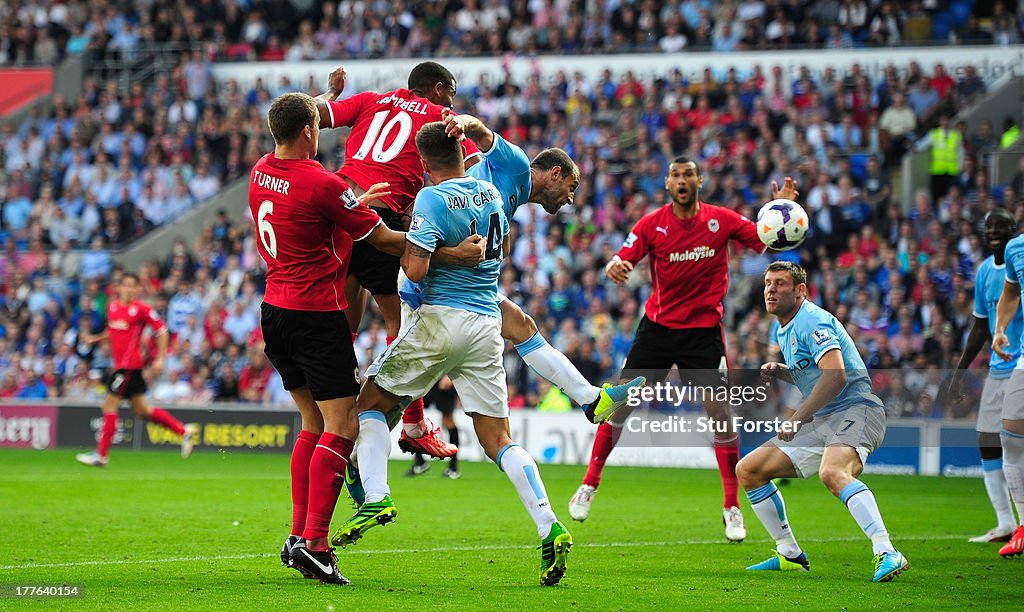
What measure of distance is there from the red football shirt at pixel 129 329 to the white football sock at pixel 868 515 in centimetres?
1159

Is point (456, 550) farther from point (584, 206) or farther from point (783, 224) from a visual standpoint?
point (584, 206)

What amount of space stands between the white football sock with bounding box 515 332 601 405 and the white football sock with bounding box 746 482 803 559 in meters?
1.30

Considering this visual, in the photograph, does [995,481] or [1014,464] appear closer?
[1014,464]

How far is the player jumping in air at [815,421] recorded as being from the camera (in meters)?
8.39

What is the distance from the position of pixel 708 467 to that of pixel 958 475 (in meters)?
3.45

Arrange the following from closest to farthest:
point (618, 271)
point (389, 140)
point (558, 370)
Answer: point (558, 370), point (389, 140), point (618, 271)

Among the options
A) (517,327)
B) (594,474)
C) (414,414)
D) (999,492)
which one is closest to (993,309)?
(999,492)

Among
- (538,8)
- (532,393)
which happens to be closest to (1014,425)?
(532,393)

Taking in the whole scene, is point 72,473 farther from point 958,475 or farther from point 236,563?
point 958,475

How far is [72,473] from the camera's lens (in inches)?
669

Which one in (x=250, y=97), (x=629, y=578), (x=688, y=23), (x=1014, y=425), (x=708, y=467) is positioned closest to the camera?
(x=629, y=578)

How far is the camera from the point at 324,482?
25.9 feet

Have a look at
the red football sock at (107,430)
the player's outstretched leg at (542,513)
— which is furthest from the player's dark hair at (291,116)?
the red football sock at (107,430)

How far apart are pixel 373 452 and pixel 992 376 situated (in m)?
5.70
